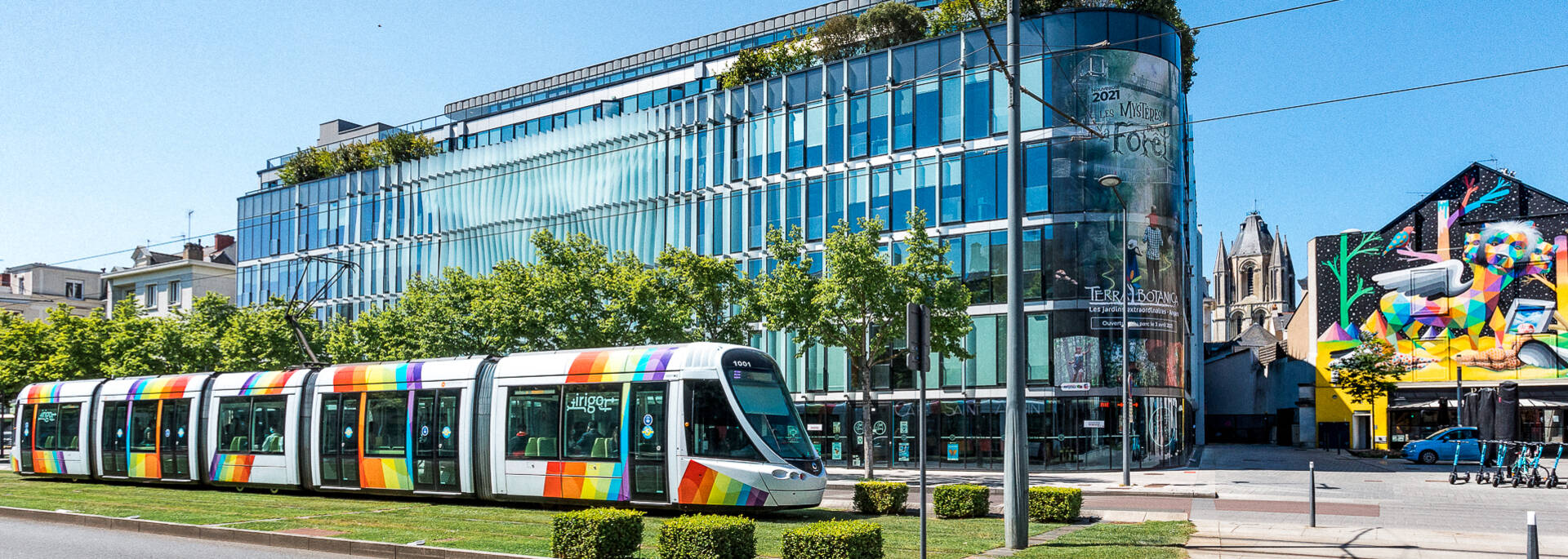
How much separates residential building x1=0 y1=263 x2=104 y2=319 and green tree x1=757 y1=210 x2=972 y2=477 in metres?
81.9

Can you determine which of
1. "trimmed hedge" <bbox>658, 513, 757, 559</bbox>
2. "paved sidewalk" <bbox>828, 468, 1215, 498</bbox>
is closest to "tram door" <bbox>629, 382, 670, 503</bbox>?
"trimmed hedge" <bbox>658, 513, 757, 559</bbox>

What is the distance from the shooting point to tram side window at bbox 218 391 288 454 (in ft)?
85.3

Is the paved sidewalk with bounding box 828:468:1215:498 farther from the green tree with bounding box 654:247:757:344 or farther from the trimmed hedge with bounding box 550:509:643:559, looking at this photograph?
the trimmed hedge with bounding box 550:509:643:559

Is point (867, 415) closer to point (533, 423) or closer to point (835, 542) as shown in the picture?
point (533, 423)

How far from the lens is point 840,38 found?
46.0 m

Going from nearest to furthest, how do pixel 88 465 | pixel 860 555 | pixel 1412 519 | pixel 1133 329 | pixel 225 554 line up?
pixel 860 555 < pixel 225 554 < pixel 1412 519 < pixel 88 465 < pixel 1133 329

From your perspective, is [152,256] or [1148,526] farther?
[152,256]

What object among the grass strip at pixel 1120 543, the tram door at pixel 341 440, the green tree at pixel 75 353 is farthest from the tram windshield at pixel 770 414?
the green tree at pixel 75 353

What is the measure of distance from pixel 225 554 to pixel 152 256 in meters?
75.0

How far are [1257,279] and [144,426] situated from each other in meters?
131

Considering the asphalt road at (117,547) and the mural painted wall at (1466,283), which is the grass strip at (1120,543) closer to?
the asphalt road at (117,547)

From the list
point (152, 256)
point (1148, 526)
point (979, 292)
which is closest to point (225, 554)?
point (1148, 526)

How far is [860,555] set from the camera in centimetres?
1230

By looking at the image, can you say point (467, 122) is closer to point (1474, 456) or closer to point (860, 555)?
point (1474, 456)
